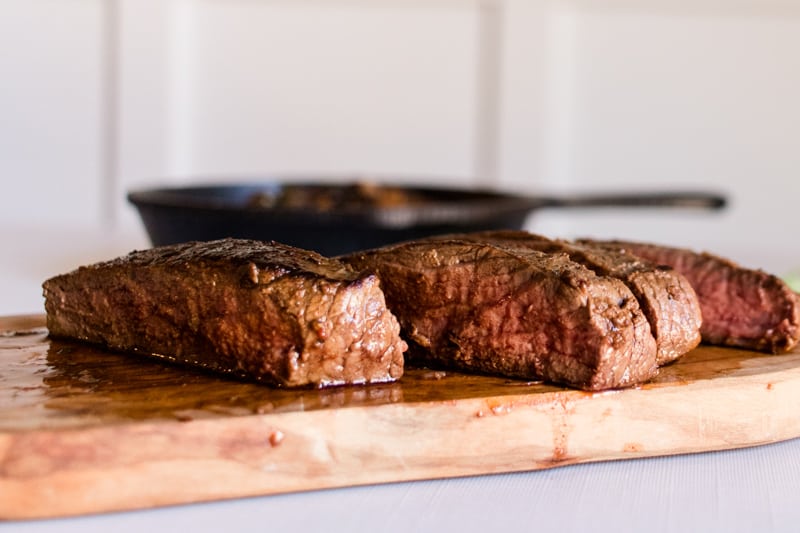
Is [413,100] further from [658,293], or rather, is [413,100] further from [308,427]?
[308,427]

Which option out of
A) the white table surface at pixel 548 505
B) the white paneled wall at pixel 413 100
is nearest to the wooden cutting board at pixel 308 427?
the white table surface at pixel 548 505

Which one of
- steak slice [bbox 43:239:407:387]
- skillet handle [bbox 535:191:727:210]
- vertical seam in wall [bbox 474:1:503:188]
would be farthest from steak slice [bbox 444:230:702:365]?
vertical seam in wall [bbox 474:1:503:188]

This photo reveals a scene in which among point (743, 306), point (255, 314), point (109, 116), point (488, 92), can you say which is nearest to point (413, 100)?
point (488, 92)

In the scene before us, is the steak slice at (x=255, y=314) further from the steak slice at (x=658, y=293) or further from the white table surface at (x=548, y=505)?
the steak slice at (x=658, y=293)

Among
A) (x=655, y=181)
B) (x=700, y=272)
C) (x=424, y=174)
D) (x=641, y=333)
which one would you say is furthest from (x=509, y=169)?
(x=641, y=333)

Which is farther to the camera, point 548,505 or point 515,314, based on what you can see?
point 515,314

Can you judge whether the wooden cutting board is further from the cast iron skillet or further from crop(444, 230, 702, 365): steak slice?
the cast iron skillet
